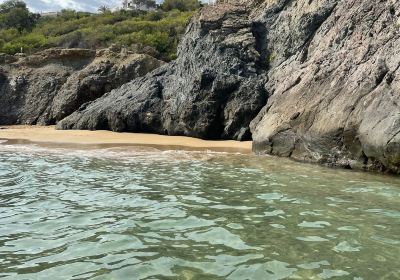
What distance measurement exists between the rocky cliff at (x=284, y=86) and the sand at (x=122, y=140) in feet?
1.96

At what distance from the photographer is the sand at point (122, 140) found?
40.8 feet

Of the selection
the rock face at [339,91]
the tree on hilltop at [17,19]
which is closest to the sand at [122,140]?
the rock face at [339,91]

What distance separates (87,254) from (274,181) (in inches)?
156

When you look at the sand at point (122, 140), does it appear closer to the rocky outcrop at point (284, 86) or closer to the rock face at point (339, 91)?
the rocky outcrop at point (284, 86)

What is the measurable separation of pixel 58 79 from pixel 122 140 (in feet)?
36.0

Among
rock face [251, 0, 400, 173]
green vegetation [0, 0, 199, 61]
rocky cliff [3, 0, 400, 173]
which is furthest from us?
green vegetation [0, 0, 199, 61]

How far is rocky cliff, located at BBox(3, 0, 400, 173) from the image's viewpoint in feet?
28.7

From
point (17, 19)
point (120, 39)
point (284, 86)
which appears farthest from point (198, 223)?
point (17, 19)

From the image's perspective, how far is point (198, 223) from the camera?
Result: 467 cm

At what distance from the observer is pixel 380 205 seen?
18.1ft

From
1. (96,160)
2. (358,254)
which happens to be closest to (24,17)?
(96,160)

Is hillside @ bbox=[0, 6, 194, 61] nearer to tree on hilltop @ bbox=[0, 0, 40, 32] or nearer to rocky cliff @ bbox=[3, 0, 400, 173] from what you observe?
tree on hilltop @ bbox=[0, 0, 40, 32]

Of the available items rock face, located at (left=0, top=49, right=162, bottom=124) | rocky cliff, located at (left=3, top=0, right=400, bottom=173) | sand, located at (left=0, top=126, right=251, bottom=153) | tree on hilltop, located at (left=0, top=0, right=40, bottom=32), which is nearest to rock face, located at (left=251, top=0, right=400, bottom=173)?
rocky cliff, located at (left=3, top=0, right=400, bottom=173)

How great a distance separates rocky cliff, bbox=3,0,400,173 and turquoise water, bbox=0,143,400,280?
1026mm
